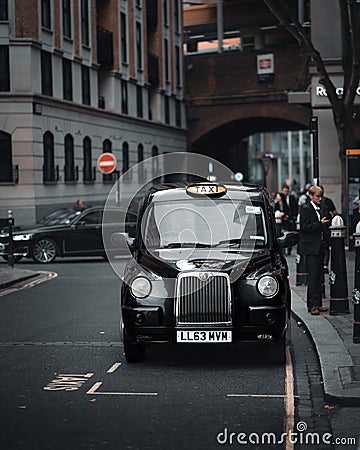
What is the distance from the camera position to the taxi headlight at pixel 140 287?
377 inches

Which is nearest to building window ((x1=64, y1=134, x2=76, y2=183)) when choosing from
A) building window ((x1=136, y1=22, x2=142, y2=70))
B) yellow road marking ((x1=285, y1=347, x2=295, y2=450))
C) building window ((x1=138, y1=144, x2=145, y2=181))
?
building window ((x1=138, y1=144, x2=145, y2=181))

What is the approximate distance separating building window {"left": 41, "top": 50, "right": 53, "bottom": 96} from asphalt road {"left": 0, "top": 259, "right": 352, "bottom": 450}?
24.2m

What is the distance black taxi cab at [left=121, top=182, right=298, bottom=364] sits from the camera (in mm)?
9422

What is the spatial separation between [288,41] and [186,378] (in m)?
49.9

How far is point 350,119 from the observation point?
79.6 feet

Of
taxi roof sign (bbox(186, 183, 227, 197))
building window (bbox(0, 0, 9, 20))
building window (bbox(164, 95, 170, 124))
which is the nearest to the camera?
taxi roof sign (bbox(186, 183, 227, 197))

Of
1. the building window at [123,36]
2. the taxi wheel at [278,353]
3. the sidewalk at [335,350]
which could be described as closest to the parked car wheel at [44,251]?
the sidewalk at [335,350]

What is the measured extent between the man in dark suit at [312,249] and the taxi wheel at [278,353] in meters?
3.29

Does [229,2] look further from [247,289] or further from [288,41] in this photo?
[247,289]

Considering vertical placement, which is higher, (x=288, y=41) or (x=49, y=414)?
(x=288, y=41)

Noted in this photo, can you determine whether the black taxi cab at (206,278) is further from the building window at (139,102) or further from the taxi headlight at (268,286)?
the building window at (139,102)

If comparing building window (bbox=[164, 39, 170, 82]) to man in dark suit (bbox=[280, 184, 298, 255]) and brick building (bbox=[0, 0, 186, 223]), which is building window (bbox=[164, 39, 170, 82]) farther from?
man in dark suit (bbox=[280, 184, 298, 255])

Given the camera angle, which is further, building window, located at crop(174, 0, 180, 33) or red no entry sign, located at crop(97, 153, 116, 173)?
building window, located at crop(174, 0, 180, 33)

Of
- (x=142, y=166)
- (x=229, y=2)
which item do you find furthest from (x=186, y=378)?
(x=229, y=2)
